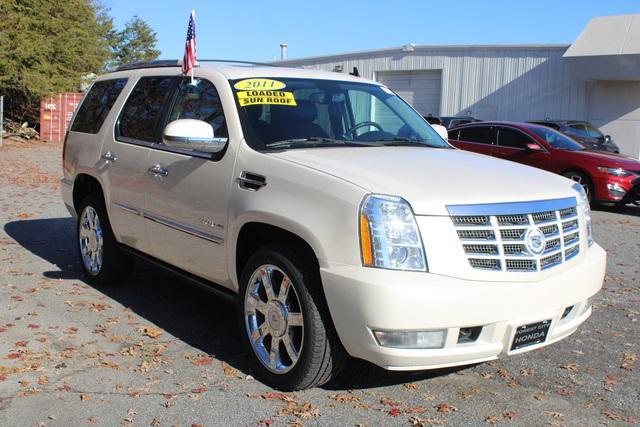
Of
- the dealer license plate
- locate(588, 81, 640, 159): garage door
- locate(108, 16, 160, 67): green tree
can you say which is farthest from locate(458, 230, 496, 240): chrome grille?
locate(108, 16, 160, 67): green tree

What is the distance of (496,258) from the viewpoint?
11.7ft

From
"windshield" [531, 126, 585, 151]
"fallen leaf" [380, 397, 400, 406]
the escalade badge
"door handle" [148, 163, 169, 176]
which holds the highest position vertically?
"windshield" [531, 126, 585, 151]

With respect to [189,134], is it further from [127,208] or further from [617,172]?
[617,172]

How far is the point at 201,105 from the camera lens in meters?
4.99

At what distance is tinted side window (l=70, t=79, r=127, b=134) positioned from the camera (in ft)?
20.3

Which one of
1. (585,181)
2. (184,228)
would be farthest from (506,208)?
(585,181)

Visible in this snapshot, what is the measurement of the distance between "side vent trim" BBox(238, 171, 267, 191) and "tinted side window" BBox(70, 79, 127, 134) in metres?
2.37

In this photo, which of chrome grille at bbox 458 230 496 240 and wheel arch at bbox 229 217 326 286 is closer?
chrome grille at bbox 458 230 496 240

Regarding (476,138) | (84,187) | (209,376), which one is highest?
(476,138)

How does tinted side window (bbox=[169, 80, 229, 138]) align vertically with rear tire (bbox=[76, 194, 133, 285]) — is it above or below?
above

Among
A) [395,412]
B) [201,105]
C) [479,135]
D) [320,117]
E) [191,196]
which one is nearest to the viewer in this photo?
[395,412]


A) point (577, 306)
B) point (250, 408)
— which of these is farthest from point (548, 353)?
point (250, 408)

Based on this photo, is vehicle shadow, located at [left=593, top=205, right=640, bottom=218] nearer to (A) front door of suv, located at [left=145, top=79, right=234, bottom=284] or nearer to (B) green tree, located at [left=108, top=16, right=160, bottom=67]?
(A) front door of suv, located at [left=145, top=79, right=234, bottom=284]

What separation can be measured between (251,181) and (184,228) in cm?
87
